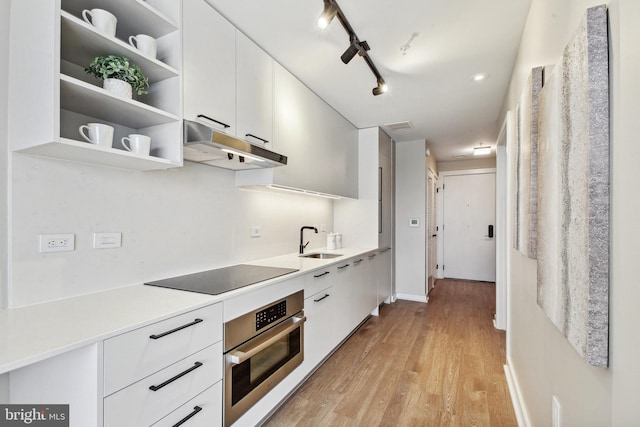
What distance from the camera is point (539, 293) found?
1.23 meters

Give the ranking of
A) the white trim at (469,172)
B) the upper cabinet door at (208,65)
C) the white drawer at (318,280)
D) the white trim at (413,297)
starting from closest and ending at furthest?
the upper cabinet door at (208,65), the white drawer at (318,280), the white trim at (413,297), the white trim at (469,172)

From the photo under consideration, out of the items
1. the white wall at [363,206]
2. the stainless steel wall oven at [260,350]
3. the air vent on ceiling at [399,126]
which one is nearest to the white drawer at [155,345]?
the stainless steel wall oven at [260,350]

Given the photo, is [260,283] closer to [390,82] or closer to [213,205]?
[213,205]

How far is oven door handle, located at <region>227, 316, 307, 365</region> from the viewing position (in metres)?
A: 1.45

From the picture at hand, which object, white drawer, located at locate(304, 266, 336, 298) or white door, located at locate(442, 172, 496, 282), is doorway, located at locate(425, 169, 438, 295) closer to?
white door, located at locate(442, 172, 496, 282)

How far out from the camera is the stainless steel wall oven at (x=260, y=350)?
1465 mm

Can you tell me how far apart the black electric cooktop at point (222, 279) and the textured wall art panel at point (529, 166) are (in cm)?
137

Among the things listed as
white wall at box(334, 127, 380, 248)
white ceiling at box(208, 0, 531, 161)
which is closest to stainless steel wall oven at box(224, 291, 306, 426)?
white ceiling at box(208, 0, 531, 161)

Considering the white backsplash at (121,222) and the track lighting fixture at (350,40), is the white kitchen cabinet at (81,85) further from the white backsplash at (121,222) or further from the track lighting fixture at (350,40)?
the track lighting fixture at (350,40)

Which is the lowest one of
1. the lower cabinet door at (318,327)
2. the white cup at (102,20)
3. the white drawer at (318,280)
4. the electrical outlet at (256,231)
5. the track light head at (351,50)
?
the lower cabinet door at (318,327)

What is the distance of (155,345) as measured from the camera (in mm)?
1105

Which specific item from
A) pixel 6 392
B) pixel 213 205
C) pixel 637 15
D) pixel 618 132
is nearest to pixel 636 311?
pixel 618 132

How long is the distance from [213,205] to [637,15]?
81.6 inches

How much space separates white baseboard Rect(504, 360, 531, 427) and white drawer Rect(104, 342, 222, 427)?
5.72 ft
